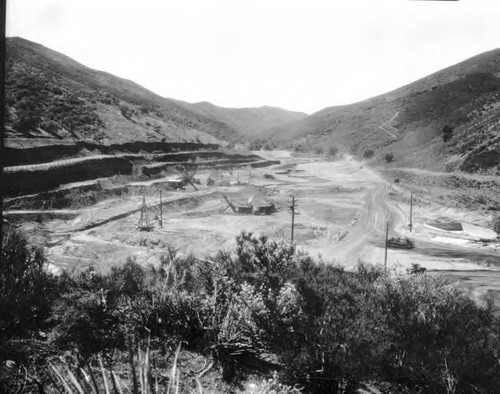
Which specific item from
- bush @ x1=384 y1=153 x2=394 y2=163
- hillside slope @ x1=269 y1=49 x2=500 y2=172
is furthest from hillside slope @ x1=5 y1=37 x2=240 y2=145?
hillside slope @ x1=269 y1=49 x2=500 y2=172

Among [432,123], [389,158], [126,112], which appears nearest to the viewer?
[126,112]

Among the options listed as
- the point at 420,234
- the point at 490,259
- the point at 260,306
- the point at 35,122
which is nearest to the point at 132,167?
the point at 35,122

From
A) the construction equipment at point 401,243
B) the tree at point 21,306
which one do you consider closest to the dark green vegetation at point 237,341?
the tree at point 21,306

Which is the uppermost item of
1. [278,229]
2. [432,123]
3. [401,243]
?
[432,123]

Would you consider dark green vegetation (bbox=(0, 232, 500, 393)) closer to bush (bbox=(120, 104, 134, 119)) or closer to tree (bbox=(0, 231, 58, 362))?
tree (bbox=(0, 231, 58, 362))

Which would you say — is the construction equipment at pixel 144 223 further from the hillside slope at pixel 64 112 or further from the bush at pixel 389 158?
the bush at pixel 389 158

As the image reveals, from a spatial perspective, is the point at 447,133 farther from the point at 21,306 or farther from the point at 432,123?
the point at 21,306

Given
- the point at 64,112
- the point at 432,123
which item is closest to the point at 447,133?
the point at 432,123
